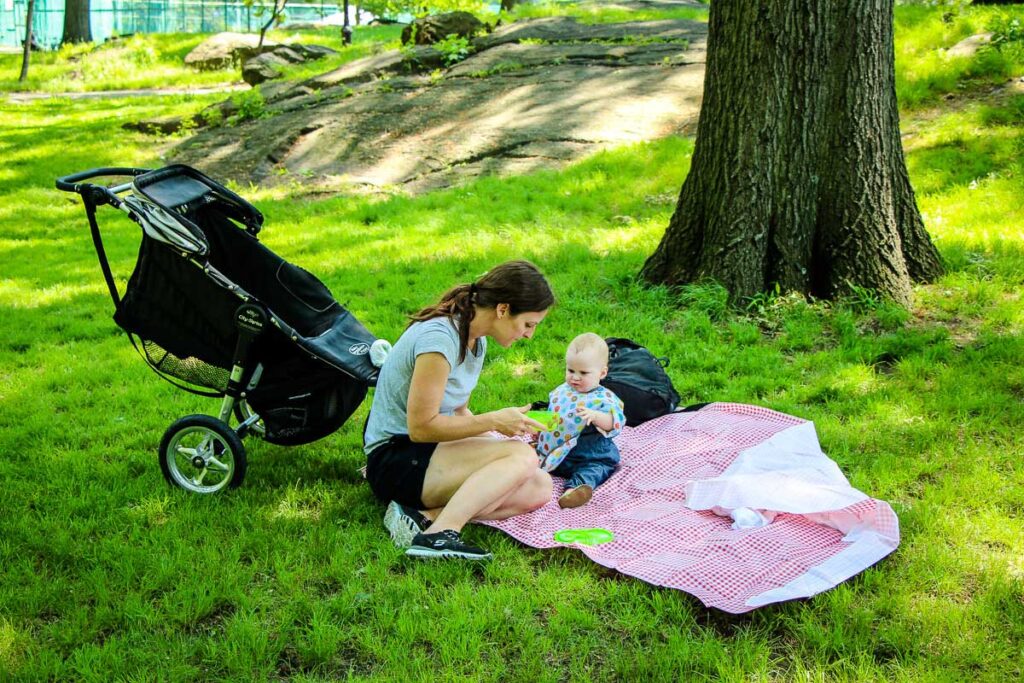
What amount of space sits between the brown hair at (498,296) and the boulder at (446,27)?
1110 centimetres

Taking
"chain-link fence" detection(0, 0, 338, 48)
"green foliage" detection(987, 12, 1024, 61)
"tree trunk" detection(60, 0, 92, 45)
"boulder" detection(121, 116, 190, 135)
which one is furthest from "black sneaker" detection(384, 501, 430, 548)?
"chain-link fence" detection(0, 0, 338, 48)

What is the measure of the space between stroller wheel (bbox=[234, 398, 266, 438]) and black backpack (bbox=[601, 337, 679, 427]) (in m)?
1.86

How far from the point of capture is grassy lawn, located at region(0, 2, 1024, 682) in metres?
3.10

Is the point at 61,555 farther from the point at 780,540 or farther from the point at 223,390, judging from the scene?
the point at 780,540

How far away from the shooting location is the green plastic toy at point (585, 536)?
3.78m

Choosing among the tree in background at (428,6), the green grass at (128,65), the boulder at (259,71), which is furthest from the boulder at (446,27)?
the tree in background at (428,6)

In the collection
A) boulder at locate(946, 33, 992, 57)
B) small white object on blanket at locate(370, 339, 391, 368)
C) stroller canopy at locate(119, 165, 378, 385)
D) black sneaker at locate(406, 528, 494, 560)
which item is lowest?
black sneaker at locate(406, 528, 494, 560)

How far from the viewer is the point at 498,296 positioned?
3742 mm

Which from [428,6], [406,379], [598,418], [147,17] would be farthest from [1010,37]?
[147,17]

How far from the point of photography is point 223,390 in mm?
4305

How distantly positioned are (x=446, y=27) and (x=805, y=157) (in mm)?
9352

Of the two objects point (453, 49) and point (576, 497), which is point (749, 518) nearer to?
point (576, 497)

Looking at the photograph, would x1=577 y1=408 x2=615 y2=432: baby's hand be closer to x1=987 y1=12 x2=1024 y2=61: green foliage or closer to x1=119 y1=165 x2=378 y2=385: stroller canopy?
x1=119 y1=165 x2=378 y2=385: stroller canopy

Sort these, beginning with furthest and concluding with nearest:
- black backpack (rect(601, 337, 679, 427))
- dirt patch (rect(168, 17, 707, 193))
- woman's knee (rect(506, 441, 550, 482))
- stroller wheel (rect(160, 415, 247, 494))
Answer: dirt patch (rect(168, 17, 707, 193))
black backpack (rect(601, 337, 679, 427))
stroller wheel (rect(160, 415, 247, 494))
woman's knee (rect(506, 441, 550, 482))
